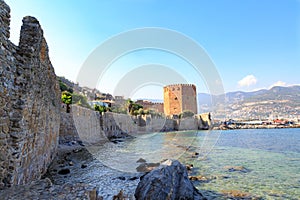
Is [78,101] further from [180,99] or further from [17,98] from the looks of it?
[180,99]

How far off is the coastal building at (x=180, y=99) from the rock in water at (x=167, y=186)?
52.2 m

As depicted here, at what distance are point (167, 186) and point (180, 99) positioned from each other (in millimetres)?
53113

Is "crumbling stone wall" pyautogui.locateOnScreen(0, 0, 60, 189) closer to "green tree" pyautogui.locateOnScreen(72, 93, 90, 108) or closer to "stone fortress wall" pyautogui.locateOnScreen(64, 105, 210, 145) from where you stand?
"stone fortress wall" pyautogui.locateOnScreen(64, 105, 210, 145)

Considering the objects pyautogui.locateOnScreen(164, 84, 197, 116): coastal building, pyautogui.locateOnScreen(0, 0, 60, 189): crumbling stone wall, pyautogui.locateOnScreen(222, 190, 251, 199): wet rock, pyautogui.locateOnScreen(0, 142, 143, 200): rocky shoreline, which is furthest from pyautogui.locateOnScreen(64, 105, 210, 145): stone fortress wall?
pyautogui.locateOnScreen(222, 190, 251, 199): wet rock

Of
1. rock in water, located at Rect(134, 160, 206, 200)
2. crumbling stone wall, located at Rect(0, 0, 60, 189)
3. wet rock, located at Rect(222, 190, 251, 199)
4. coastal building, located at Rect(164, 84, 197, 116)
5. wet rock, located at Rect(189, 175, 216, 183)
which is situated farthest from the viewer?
coastal building, located at Rect(164, 84, 197, 116)

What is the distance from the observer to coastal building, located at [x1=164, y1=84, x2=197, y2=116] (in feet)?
187

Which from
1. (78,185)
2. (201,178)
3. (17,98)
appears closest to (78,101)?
(201,178)

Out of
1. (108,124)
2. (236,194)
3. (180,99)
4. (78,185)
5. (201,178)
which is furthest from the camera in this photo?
(180,99)

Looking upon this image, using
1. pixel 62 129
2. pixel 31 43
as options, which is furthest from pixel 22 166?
pixel 62 129

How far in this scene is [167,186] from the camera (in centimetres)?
491

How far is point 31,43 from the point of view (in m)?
3.91

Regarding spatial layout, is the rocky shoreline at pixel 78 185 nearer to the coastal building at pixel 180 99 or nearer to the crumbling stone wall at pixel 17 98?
the crumbling stone wall at pixel 17 98

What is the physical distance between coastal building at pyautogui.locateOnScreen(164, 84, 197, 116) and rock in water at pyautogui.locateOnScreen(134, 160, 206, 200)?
52216mm

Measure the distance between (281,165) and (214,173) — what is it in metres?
4.98
